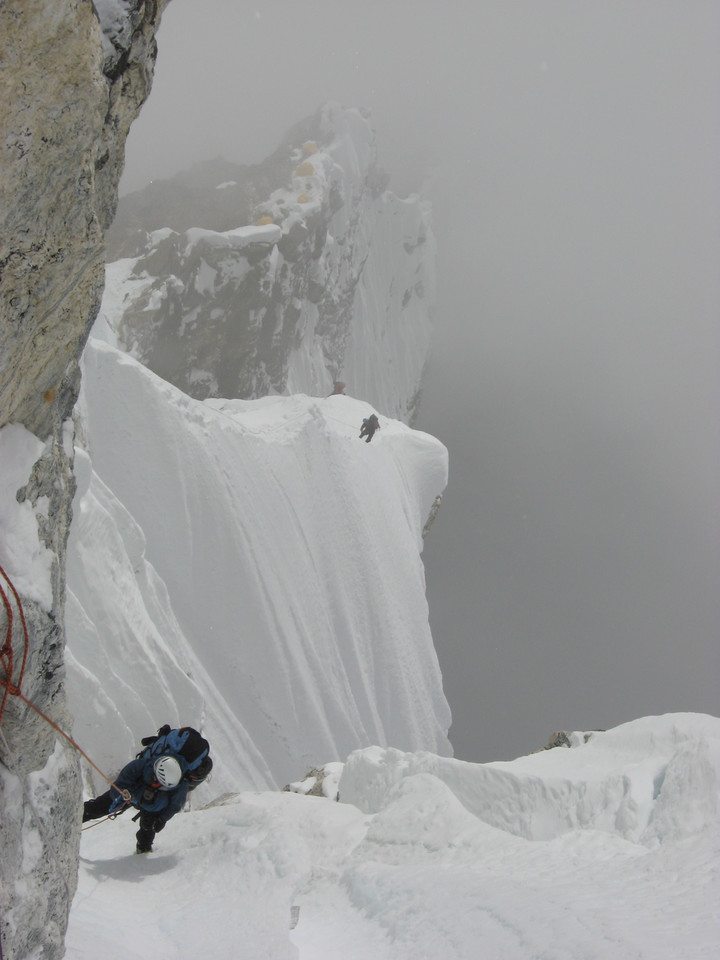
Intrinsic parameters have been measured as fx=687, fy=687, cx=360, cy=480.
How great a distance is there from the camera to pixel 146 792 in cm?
419

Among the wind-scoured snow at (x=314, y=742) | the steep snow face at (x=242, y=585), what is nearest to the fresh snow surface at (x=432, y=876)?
the wind-scoured snow at (x=314, y=742)

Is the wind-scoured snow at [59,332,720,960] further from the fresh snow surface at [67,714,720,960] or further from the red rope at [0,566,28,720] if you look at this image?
the red rope at [0,566,28,720]

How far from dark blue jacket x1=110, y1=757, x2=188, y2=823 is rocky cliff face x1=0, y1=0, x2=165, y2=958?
3.55 feet

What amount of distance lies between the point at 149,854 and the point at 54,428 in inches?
117

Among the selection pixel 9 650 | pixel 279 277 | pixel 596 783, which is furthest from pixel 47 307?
pixel 279 277

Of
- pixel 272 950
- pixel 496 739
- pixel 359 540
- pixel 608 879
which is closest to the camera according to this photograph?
pixel 272 950

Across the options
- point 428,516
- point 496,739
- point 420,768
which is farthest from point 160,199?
point 496,739

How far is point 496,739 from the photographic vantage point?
3353 centimetres

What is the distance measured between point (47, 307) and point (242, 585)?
29.4 feet

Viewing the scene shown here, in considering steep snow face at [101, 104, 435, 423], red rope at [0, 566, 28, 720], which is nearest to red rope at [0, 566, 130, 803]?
red rope at [0, 566, 28, 720]

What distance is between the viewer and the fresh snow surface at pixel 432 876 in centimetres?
315

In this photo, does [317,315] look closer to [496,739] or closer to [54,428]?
[496,739]

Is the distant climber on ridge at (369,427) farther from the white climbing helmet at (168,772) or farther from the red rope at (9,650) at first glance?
the red rope at (9,650)

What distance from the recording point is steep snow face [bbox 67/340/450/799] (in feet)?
26.6
